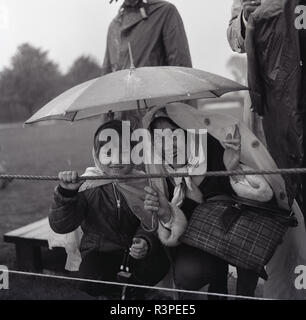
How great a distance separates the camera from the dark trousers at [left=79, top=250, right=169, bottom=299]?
2395mm

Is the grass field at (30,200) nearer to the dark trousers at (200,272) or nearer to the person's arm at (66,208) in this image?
the person's arm at (66,208)

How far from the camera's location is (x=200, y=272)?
7.26 ft

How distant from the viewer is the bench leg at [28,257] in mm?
3398

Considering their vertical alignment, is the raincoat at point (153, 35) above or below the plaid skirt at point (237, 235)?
above

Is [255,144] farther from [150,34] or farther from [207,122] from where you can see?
[150,34]

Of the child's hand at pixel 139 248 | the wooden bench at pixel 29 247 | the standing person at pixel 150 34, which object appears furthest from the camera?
the wooden bench at pixel 29 247

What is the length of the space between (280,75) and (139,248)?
1045 mm

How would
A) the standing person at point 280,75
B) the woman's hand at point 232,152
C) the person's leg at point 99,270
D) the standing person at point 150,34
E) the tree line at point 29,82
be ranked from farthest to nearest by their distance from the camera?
the tree line at point 29,82
the standing person at point 150,34
the person's leg at point 99,270
the woman's hand at point 232,152
the standing person at point 280,75

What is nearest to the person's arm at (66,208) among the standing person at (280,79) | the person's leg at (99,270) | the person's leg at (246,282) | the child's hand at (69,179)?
the child's hand at (69,179)

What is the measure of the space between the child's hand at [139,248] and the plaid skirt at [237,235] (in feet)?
0.74

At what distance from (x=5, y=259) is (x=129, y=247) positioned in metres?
1.80

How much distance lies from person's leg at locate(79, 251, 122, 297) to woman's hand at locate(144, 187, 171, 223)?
0.40 metres

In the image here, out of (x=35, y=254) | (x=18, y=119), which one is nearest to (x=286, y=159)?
(x=35, y=254)

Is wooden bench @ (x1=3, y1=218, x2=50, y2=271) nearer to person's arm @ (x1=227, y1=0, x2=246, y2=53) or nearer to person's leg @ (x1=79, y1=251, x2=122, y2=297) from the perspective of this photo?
person's leg @ (x1=79, y1=251, x2=122, y2=297)
